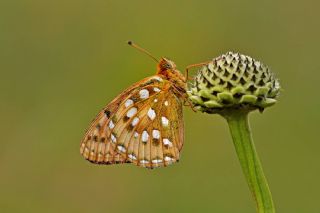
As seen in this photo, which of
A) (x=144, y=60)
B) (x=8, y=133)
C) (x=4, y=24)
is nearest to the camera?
(x=8, y=133)

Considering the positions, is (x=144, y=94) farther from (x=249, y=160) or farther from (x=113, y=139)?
(x=249, y=160)

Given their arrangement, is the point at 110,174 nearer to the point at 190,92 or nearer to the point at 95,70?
the point at 95,70

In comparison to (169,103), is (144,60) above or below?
above

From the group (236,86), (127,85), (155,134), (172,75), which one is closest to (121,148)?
(155,134)

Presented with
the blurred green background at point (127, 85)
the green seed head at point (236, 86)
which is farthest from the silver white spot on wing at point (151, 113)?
the blurred green background at point (127, 85)

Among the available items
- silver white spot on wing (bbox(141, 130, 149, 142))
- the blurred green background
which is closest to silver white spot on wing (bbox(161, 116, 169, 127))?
silver white spot on wing (bbox(141, 130, 149, 142))

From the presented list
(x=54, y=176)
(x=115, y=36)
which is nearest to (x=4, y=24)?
(x=115, y=36)
